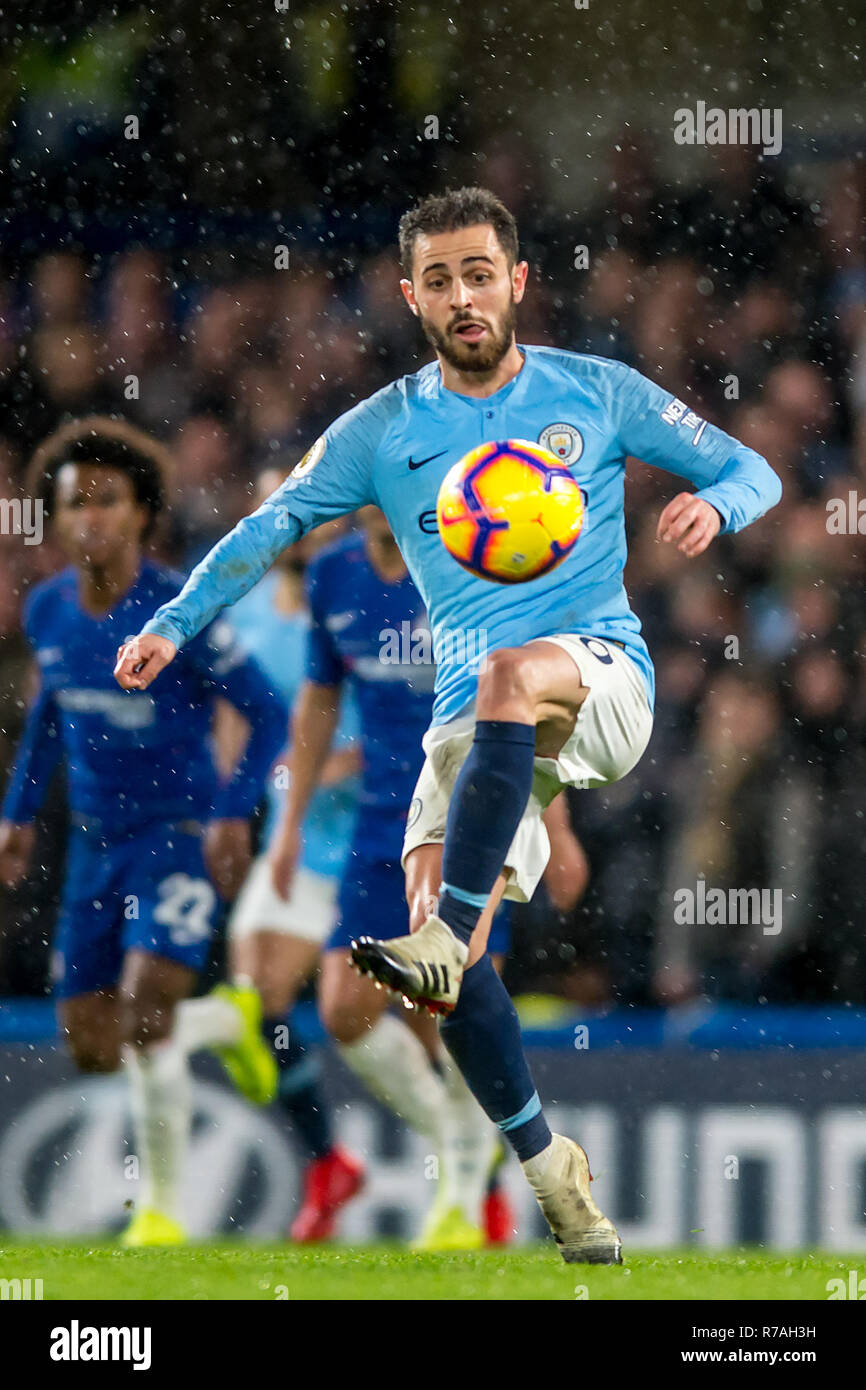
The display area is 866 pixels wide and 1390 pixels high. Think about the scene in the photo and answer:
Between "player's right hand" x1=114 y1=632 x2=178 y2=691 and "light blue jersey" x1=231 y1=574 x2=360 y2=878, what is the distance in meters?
1.79

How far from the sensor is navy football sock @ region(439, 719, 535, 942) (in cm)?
377

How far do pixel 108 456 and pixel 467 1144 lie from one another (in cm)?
239

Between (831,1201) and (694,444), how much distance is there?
2433 mm

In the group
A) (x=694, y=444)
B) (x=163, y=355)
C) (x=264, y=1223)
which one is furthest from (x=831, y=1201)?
(x=163, y=355)

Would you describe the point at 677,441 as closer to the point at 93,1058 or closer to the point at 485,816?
the point at 485,816

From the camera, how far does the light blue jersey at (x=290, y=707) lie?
5.88 metres

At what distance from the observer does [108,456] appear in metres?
6.07

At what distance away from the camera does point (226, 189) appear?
667 cm

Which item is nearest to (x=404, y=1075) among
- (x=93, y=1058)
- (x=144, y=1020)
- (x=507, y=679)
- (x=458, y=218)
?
(x=144, y=1020)

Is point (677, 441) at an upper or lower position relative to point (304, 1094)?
upper

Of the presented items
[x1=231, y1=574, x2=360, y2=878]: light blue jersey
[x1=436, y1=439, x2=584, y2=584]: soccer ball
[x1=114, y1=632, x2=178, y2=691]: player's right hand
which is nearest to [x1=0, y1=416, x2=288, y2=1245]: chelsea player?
[x1=231, y1=574, x2=360, y2=878]: light blue jersey

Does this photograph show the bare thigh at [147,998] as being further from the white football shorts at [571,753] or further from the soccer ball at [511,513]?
the soccer ball at [511,513]

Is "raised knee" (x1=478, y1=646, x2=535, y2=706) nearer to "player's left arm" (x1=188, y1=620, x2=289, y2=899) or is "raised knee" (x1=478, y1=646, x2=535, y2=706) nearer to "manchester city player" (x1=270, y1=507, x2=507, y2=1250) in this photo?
"manchester city player" (x1=270, y1=507, x2=507, y2=1250)

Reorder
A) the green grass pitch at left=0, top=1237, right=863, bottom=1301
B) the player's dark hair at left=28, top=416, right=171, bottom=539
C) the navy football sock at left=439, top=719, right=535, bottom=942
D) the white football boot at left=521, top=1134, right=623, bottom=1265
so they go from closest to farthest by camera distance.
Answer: the navy football sock at left=439, top=719, right=535, bottom=942, the green grass pitch at left=0, top=1237, right=863, bottom=1301, the white football boot at left=521, top=1134, right=623, bottom=1265, the player's dark hair at left=28, top=416, right=171, bottom=539
